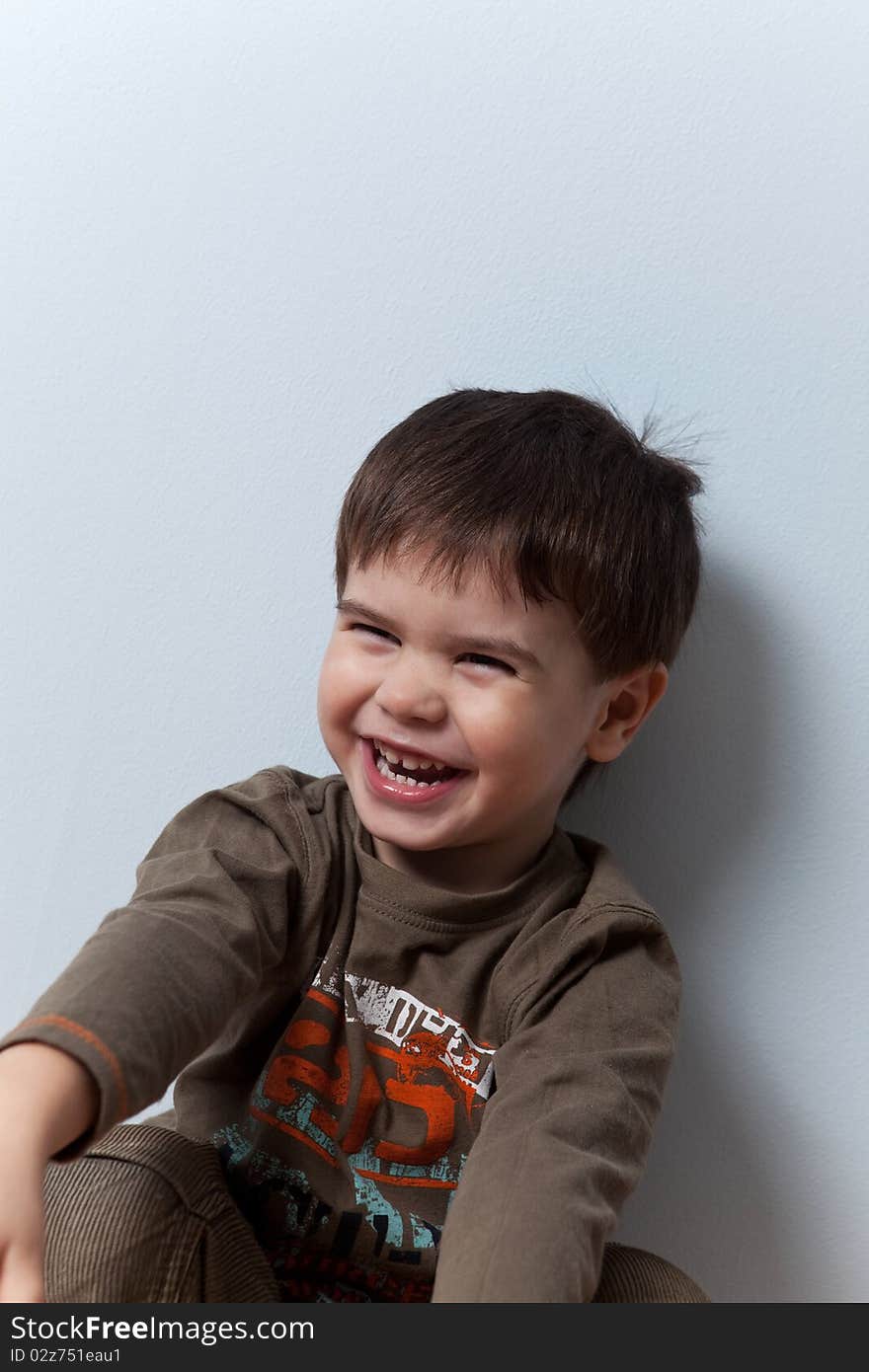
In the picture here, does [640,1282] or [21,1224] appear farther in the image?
[640,1282]

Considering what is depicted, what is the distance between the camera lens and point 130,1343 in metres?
0.75

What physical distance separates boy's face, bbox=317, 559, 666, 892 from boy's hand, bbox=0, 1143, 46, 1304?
298 millimetres

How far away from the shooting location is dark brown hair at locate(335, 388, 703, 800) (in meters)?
0.86

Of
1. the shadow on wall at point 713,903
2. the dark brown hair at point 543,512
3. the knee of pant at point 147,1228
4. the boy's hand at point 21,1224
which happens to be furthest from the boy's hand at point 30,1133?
the shadow on wall at point 713,903

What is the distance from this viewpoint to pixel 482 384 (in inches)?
40.1

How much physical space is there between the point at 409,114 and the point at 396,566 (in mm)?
345

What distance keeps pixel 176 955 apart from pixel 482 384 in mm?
452

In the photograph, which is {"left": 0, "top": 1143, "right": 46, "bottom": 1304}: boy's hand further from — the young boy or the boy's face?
the boy's face

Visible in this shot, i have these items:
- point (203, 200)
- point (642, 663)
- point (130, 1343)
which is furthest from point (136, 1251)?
point (203, 200)

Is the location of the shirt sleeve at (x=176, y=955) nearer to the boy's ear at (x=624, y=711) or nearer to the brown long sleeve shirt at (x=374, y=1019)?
the brown long sleeve shirt at (x=374, y=1019)

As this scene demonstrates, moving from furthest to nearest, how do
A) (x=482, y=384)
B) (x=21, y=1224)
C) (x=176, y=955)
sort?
(x=482, y=384) → (x=176, y=955) → (x=21, y=1224)

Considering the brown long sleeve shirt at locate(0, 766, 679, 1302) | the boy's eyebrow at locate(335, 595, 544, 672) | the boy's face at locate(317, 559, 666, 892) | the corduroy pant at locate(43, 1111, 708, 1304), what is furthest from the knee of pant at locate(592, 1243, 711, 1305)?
the boy's eyebrow at locate(335, 595, 544, 672)

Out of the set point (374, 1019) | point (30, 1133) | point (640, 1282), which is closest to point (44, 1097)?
point (30, 1133)

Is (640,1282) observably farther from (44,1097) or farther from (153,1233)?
(44,1097)
